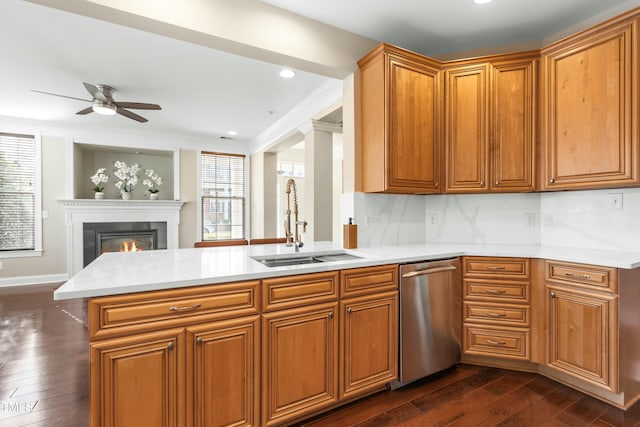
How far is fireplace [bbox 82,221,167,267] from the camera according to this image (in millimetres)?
5332

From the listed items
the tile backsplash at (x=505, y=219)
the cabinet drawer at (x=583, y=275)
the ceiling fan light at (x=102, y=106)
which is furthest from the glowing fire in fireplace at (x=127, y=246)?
the cabinet drawer at (x=583, y=275)

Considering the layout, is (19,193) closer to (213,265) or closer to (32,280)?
(32,280)

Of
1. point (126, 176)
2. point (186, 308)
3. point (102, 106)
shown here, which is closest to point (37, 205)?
point (126, 176)

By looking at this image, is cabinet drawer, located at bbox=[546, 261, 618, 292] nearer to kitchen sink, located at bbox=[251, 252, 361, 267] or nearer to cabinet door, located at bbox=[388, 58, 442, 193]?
cabinet door, located at bbox=[388, 58, 442, 193]

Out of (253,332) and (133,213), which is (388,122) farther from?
(133,213)

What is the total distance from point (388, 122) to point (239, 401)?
2087mm

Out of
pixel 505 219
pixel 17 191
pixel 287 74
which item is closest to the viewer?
pixel 505 219

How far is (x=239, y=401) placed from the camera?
1.52 m

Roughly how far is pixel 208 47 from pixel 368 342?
2.43m

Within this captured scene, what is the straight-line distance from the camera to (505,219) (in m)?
2.81

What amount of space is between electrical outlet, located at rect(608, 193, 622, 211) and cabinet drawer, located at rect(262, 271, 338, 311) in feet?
7.26

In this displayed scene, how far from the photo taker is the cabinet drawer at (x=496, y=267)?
2.22m

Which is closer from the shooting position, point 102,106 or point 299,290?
point 299,290

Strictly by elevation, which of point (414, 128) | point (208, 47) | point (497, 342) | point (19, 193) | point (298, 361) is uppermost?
point (208, 47)
